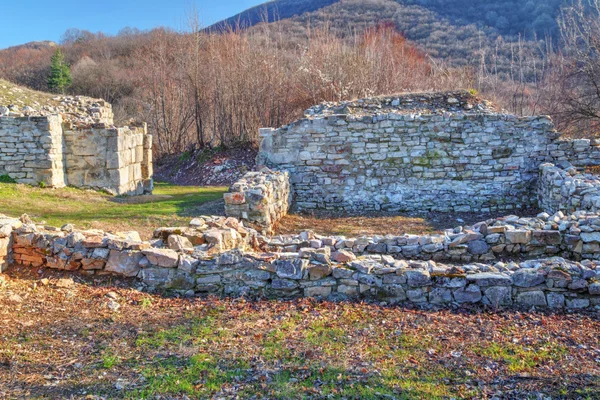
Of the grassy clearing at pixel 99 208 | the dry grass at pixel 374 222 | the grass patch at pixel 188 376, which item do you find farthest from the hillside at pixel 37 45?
the grass patch at pixel 188 376

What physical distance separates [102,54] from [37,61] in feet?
21.2

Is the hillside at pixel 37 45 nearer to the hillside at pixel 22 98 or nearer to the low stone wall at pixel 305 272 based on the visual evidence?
the hillside at pixel 22 98

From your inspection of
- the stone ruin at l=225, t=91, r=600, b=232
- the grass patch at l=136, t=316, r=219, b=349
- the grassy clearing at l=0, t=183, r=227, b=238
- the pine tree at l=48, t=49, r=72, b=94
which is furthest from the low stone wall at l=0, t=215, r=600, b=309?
the pine tree at l=48, t=49, r=72, b=94

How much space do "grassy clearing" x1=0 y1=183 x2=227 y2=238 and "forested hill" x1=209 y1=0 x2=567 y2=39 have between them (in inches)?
1357

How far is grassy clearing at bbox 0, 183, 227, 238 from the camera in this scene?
9.98m

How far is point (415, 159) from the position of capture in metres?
13.1

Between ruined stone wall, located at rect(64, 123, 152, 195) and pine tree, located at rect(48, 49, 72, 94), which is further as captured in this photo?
pine tree, located at rect(48, 49, 72, 94)

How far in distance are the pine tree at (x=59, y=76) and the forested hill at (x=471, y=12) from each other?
13.8 m

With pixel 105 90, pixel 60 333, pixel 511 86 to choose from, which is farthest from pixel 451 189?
pixel 105 90

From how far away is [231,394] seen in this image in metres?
3.50

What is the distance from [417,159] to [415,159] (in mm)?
53

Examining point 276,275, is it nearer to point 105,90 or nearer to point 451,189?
point 451,189

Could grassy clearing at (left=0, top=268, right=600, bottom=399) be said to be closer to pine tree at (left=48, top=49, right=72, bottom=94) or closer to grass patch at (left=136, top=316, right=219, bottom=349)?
grass patch at (left=136, top=316, right=219, bottom=349)

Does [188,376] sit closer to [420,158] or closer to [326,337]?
[326,337]
